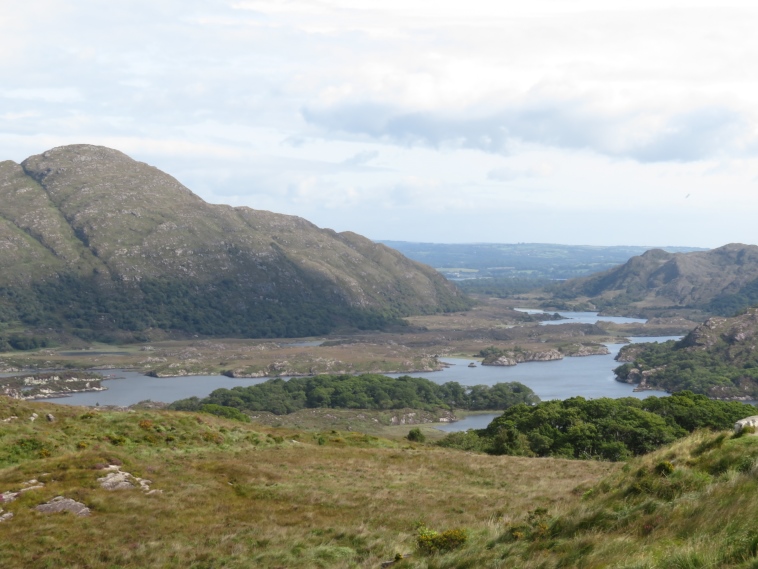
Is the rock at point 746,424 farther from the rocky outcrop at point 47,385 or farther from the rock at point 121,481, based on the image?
the rocky outcrop at point 47,385

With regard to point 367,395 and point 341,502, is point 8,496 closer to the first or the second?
point 341,502

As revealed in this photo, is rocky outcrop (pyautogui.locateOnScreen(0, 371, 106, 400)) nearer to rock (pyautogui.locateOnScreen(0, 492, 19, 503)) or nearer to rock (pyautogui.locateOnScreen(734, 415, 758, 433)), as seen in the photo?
rock (pyautogui.locateOnScreen(0, 492, 19, 503))

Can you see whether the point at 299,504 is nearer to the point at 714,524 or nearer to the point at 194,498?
the point at 194,498

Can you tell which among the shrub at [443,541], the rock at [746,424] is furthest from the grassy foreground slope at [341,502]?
the rock at [746,424]

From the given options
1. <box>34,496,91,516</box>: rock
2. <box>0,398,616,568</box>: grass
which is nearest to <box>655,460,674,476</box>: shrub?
<box>0,398,616,568</box>: grass

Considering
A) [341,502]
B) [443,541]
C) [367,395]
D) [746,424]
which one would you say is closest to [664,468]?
[746,424]

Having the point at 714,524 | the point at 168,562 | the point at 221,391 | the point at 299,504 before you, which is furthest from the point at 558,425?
the point at 221,391
